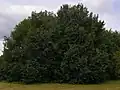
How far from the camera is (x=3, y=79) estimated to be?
4906cm

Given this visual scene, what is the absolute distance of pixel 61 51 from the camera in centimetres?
4569

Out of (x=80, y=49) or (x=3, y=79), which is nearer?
(x=80, y=49)

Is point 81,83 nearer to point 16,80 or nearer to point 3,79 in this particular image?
point 16,80

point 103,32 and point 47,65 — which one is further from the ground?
point 103,32

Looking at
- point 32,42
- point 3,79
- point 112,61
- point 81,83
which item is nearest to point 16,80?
point 3,79

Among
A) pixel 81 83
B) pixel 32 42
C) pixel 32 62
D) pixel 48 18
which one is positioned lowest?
pixel 81 83

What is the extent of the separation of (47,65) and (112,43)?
1340 cm

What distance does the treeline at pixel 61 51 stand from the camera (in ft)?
145

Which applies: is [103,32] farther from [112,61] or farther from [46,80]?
[46,80]

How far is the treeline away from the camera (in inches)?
1737

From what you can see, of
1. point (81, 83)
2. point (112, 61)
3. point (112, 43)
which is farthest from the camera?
point (112, 43)

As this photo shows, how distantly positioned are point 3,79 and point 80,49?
555 inches

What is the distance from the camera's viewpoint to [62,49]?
152ft

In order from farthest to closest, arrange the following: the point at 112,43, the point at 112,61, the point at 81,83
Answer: the point at 112,43, the point at 112,61, the point at 81,83
